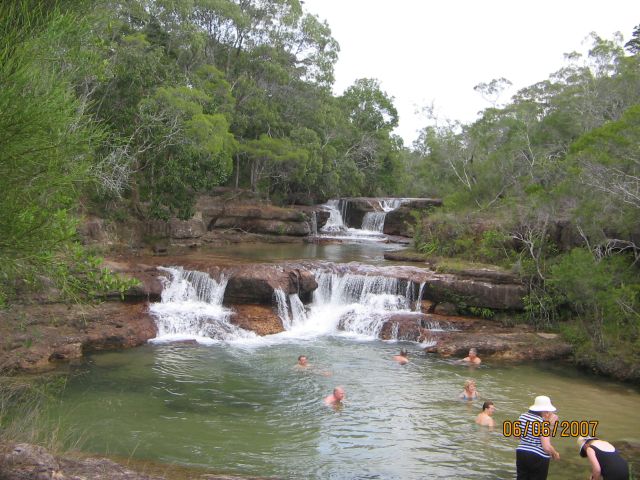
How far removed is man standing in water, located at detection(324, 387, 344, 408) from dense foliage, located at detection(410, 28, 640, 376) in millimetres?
6904

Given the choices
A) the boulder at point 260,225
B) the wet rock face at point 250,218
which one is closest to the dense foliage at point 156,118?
the wet rock face at point 250,218

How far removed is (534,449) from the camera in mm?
6238

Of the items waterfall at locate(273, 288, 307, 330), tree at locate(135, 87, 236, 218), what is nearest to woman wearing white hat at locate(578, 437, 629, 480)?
waterfall at locate(273, 288, 307, 330)

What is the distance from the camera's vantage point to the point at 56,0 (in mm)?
6441

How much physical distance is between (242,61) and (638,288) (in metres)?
24.0

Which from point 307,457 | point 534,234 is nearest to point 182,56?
point 534,234

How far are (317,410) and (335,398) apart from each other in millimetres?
452

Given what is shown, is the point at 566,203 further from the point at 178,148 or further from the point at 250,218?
the point at 250,218

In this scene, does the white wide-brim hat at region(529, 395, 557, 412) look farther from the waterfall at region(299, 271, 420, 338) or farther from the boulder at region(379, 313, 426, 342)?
the waterfall at region(299, 271, 420, 338)

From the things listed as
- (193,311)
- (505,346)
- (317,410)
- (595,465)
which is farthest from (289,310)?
(595,465)

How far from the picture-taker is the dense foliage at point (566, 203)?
13859mm

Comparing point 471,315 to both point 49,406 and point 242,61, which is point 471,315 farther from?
point 242,61

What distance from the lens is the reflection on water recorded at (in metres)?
8.48

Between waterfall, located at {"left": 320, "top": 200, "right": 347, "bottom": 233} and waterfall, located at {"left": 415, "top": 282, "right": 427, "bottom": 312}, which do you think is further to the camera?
waterfall, located at {"left": 320, "top": 200, "right": 347, "bottom": 233}
